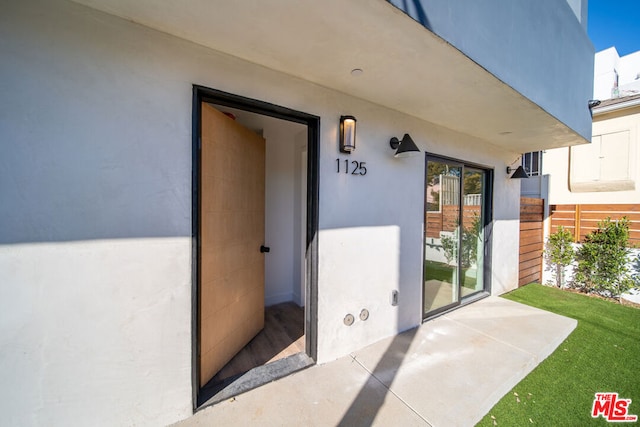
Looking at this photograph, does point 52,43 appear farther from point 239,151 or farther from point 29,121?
point 239,151

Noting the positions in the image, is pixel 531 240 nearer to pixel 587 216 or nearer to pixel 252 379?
pixel 587 216

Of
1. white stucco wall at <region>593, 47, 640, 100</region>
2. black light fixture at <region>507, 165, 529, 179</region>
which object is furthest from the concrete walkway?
white stucco wall at <region>593, 47, 640, 100</region>

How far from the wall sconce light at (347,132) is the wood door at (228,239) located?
1.03m

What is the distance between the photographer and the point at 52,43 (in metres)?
1.32

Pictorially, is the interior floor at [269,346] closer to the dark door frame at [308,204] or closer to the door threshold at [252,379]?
the door threshold at [252,379]

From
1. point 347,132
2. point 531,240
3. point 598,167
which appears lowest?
point 531,240

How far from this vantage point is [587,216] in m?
4.89

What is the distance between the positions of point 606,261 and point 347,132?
5.78m

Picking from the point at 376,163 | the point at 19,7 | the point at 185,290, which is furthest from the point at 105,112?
the point at 376,163

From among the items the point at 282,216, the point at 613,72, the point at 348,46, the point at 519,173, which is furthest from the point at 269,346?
the point at 613,72

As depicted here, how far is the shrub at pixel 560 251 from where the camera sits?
488 cm

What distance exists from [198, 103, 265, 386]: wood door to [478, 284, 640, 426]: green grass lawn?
2.22 meters

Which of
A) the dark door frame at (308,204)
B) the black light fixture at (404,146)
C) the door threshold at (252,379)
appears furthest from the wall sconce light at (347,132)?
the door threshold at (252,379)

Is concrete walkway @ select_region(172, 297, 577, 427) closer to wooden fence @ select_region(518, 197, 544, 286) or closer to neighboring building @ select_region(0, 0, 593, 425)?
neighboring building @ select_region(0, 0, 593, 425)
